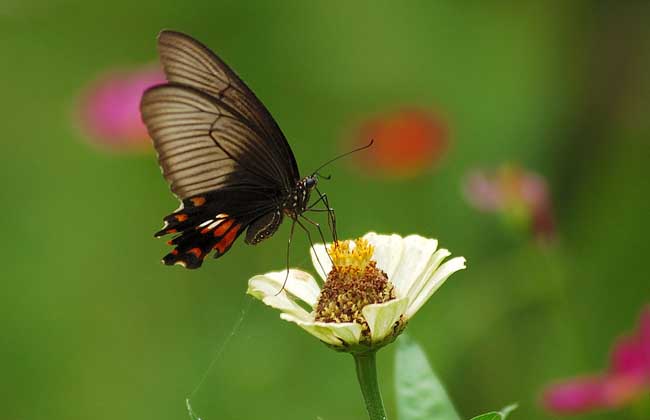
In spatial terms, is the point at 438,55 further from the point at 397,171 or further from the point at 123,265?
the point at 123,265

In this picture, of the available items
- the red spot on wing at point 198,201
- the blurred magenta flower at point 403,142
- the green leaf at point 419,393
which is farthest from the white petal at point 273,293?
the blurred magenta flower at point 403,142

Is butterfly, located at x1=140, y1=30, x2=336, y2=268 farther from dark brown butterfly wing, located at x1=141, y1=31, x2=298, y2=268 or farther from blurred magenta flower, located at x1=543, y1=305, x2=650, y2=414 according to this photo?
blurred magenta flower, located at x1=543, y1=305, x2=650, y2=414

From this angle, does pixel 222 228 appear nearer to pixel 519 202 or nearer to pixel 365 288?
pixel 365 288

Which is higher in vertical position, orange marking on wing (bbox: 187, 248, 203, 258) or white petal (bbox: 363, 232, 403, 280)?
orange marking on wing (bbox: 187, 248, 203, 258)

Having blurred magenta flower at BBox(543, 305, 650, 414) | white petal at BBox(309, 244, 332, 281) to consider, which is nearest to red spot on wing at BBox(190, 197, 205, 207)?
white petal at BBox(309, 244, 332, 281)

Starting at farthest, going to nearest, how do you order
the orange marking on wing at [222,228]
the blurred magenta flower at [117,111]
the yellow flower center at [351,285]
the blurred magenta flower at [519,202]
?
the blurred magenta flower at [117,111] → the blurred magenta flower at [519,202] → the orange marking on wing at [222,228] → the yellow flower center at [351,285]

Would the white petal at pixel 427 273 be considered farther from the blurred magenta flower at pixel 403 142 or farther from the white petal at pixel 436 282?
the blurred magenta flower at pixel 403 142

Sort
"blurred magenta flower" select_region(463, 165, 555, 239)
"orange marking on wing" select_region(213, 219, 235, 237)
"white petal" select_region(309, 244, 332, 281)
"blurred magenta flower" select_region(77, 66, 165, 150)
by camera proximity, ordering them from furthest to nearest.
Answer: "blurred magenta flower" select_region(77, 66, 165, 150), "blurred magenta flower" select_region(463, 165, 555, 239), "orange marking on wing" select_region(213, 219, 235, 237), "white petal" select_region(309, 244, 332, 281)
